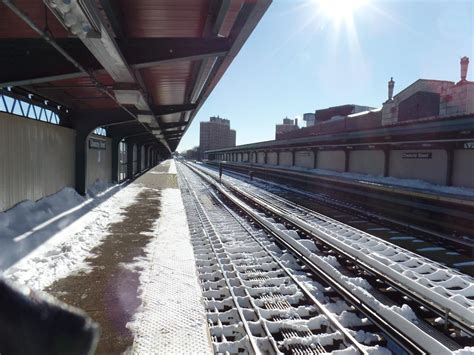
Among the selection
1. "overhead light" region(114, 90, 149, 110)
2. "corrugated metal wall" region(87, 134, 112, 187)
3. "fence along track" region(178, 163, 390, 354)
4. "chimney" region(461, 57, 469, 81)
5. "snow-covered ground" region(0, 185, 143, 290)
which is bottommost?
"fence along track" region(178, 163, 390, 354)

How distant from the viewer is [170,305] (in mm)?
4637

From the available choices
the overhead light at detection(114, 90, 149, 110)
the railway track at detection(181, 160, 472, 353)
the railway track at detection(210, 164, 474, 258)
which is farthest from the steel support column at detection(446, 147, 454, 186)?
the overhead light at detection(114, 90, 149, 110)

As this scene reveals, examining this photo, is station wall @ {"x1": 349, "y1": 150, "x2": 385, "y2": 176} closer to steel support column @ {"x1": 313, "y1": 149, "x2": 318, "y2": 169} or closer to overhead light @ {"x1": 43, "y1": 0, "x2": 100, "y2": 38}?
steel support column @ {"x1": 313, "y1": 149, "x2": 318, "y2": 169}

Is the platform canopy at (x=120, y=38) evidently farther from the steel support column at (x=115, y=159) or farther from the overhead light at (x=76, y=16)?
the steel support column at (x=115, y=159)

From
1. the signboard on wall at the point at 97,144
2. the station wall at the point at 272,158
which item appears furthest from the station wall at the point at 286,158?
the signboard on wall at the point at 97,144

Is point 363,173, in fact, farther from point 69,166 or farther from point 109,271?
point 109,271

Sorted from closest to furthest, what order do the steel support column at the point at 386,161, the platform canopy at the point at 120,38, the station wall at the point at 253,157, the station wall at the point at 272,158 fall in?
the platform canopy at the point at 120,38, the steel support column at the point at 386,161, the station wall at the point at 272,158, the station wall at the point at 253,157

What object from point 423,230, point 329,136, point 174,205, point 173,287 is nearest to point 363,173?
point 329,136

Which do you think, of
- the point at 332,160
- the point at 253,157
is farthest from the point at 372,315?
the point at 253,157

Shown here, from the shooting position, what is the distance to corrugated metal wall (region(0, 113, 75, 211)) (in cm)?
855

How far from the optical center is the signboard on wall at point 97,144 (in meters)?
15.7

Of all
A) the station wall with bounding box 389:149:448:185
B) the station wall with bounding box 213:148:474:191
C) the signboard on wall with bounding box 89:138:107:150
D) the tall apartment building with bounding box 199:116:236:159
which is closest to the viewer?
the station wall with bounding box 213:148:474:191

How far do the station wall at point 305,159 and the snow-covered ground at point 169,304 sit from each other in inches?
980

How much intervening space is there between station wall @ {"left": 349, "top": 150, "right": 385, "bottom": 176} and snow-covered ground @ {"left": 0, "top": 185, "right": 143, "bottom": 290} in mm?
16330
